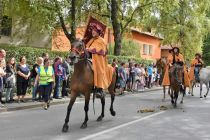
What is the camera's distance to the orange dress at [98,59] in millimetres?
11969

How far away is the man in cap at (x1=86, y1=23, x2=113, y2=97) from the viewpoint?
12.0 meters

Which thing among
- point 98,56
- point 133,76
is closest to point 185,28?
point 133,76

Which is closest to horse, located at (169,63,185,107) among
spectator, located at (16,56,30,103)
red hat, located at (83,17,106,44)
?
spectator, located at (16,56,30,103)

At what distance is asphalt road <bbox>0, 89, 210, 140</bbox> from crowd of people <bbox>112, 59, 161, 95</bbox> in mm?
9058

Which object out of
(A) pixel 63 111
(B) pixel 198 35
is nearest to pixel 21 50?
(A) pixel 63 111

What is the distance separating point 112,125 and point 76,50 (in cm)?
243

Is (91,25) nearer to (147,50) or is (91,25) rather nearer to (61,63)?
(61,63)

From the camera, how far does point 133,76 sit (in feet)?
90.6

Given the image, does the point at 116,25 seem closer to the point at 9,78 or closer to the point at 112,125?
the point at 9,78

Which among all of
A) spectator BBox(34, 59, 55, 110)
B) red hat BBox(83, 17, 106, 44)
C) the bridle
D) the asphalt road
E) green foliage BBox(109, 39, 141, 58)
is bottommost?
the asphalt road

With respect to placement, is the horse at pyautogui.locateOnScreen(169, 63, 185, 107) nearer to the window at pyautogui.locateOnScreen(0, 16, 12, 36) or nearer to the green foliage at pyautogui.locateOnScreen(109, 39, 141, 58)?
the window at pyautogui.locateOnScreen(0, 16, 12, 36)

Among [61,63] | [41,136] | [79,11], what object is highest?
[79,11]

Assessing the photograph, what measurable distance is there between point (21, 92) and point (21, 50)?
283cm

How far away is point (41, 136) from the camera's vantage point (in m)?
10.2
